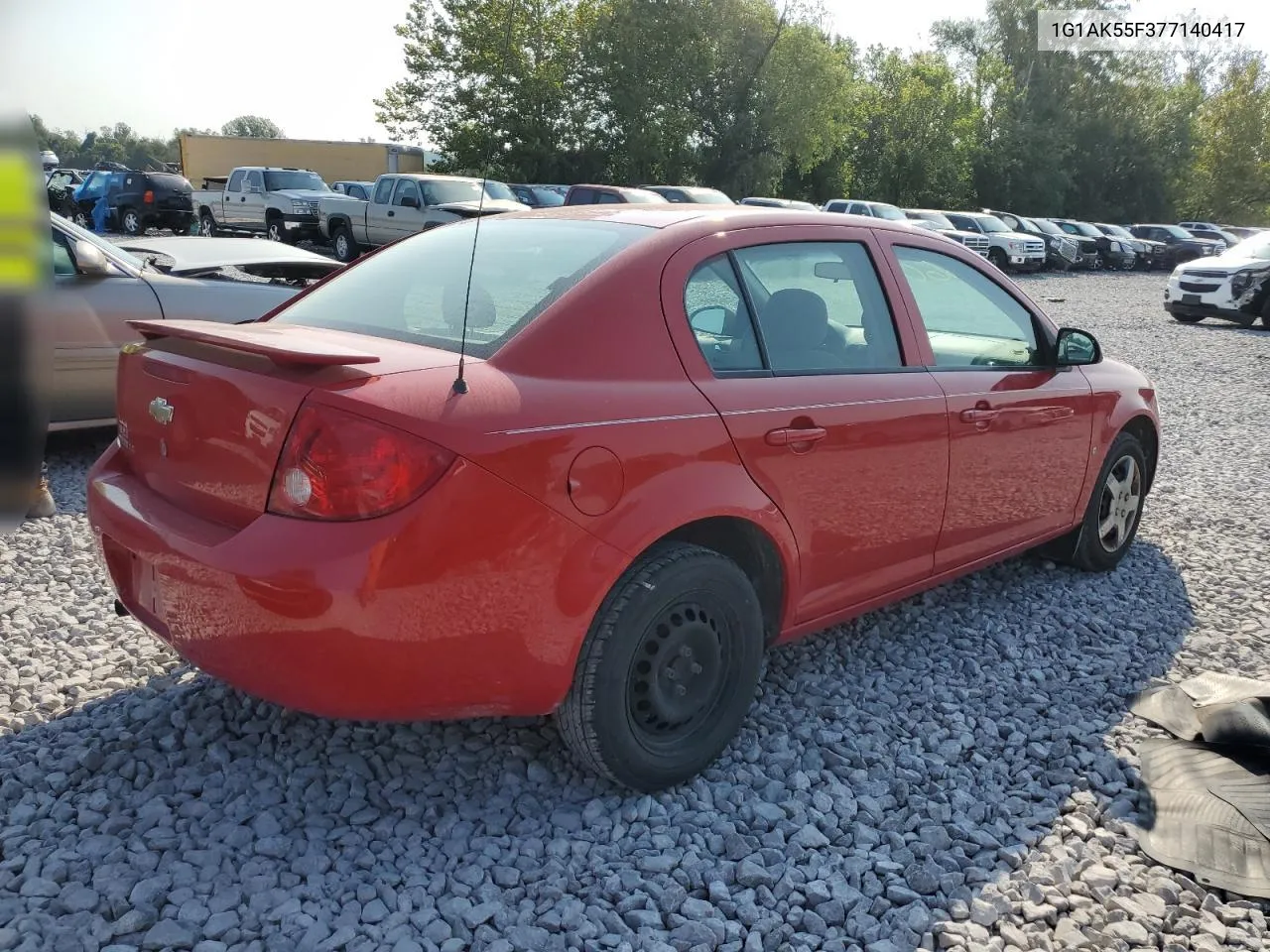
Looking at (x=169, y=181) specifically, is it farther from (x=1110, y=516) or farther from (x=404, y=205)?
(x=1110, y=516)

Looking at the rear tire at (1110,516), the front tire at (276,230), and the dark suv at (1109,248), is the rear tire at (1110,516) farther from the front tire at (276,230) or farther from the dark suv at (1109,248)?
the dark suv at (1109,248)

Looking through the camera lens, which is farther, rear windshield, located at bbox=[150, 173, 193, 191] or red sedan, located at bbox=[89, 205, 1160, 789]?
rear windshield, located at bbox=[150, 173, 193, 191]

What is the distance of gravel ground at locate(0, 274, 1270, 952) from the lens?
94.0 inches

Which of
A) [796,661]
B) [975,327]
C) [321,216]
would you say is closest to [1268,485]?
[975,327]

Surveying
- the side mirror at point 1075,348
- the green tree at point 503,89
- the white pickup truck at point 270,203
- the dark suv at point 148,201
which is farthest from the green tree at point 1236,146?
the side mirror at point 1075,348

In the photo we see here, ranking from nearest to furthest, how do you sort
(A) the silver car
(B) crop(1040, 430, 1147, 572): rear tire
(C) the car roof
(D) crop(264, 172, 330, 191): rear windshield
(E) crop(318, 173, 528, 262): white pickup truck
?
(C) the car roof, (B) crop(1040, 430, 1147, 572): rear tire, (A) the silver car, (E) crop(318, 173, 528, 262): white pickup truck, (D) crop(264, 172, 330, 191): rear windshield

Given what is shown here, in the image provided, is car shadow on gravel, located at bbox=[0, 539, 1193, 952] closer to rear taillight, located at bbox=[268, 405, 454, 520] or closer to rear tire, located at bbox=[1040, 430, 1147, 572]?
rear taillight, located at bbox=[268, 405, 454, 520]

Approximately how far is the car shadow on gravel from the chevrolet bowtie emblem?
0.99m

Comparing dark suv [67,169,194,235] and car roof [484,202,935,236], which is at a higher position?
car roof [484,202,935,236]

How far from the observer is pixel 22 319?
0.97 metres

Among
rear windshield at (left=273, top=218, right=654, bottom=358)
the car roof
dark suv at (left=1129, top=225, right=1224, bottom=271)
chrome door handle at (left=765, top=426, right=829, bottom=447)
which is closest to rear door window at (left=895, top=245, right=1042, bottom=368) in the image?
the car roof

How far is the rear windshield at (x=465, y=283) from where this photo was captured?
9.20 feet

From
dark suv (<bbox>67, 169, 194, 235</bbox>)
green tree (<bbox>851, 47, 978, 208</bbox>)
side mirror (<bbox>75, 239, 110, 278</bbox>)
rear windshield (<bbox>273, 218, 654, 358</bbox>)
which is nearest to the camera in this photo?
rear windshield (<bbox>273, 218, 654, 358</bbox>)

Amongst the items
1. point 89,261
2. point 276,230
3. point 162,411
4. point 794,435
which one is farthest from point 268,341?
point 276,230
